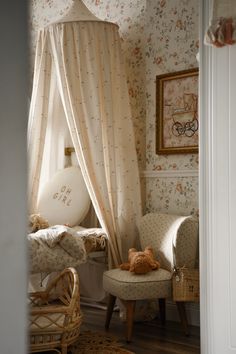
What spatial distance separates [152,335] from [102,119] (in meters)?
1.67

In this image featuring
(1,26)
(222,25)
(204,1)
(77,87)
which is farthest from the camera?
(77,87)

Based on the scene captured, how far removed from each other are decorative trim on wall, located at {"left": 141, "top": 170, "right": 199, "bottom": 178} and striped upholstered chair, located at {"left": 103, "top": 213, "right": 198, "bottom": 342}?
343mm

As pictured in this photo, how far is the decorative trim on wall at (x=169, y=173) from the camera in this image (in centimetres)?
375

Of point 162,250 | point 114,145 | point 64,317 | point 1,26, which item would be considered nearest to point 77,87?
point 114,145

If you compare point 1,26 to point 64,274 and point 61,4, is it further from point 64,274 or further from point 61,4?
point 61,4

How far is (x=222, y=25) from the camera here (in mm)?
2398

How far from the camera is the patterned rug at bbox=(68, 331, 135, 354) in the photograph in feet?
9.73

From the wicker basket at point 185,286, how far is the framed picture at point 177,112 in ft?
3.21

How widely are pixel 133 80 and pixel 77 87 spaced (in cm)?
61

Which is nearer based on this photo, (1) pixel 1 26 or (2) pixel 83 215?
(1) pixel 1 26

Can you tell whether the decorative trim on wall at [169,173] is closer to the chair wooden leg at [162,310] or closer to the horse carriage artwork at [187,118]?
the horse carriage artwork at [187,118]

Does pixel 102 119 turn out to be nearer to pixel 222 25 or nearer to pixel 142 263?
pixel 142 263

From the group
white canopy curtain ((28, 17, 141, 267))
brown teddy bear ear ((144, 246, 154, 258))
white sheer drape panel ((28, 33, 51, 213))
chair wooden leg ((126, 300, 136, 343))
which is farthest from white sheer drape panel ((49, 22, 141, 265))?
chair wooden leg ((126, 300, 136, 343))

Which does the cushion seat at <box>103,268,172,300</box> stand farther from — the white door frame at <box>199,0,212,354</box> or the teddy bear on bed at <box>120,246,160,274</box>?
the white door frame at <box>199,0,212,354</box>
